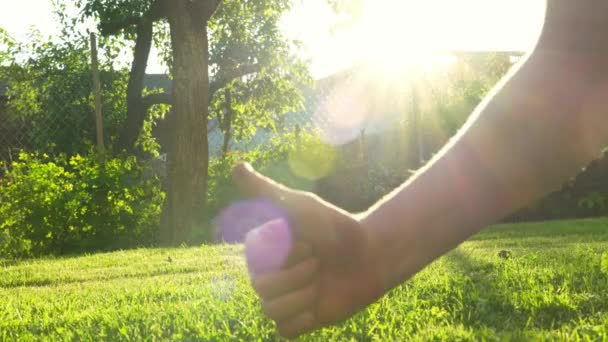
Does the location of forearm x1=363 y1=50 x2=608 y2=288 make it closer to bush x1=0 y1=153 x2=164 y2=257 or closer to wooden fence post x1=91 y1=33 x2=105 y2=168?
bush x1=0 y1=153 x2=164 y2=257

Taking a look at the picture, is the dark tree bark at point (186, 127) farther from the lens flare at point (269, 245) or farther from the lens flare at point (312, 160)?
the lens flare at point (269, 245)

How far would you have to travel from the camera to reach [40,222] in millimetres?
9352

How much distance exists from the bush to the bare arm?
8.89 m

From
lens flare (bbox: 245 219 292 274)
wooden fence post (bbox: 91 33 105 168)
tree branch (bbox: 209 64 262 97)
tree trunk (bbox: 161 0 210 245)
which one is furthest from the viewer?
tree branch (bbox: 209 64 262 97)

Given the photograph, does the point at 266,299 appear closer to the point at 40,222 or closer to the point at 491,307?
the point at 491,307

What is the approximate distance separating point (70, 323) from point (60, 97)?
1285cm

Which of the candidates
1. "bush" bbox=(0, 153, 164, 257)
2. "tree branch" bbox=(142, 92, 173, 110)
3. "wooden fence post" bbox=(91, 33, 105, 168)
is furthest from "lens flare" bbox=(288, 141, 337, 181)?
"wooden fence post" bbox=(91, 33, 105, 168)

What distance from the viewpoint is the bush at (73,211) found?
938cm

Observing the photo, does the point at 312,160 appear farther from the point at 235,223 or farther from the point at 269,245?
the point at 269,245

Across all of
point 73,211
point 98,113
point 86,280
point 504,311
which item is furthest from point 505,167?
point 98,113

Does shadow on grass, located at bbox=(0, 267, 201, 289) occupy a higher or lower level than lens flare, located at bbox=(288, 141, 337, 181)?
lower

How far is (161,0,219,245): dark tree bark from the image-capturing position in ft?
34.2

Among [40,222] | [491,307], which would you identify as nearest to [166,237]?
[40,222]

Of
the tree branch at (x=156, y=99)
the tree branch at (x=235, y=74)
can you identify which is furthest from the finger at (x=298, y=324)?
the tree branch at (x=235, y=74)
